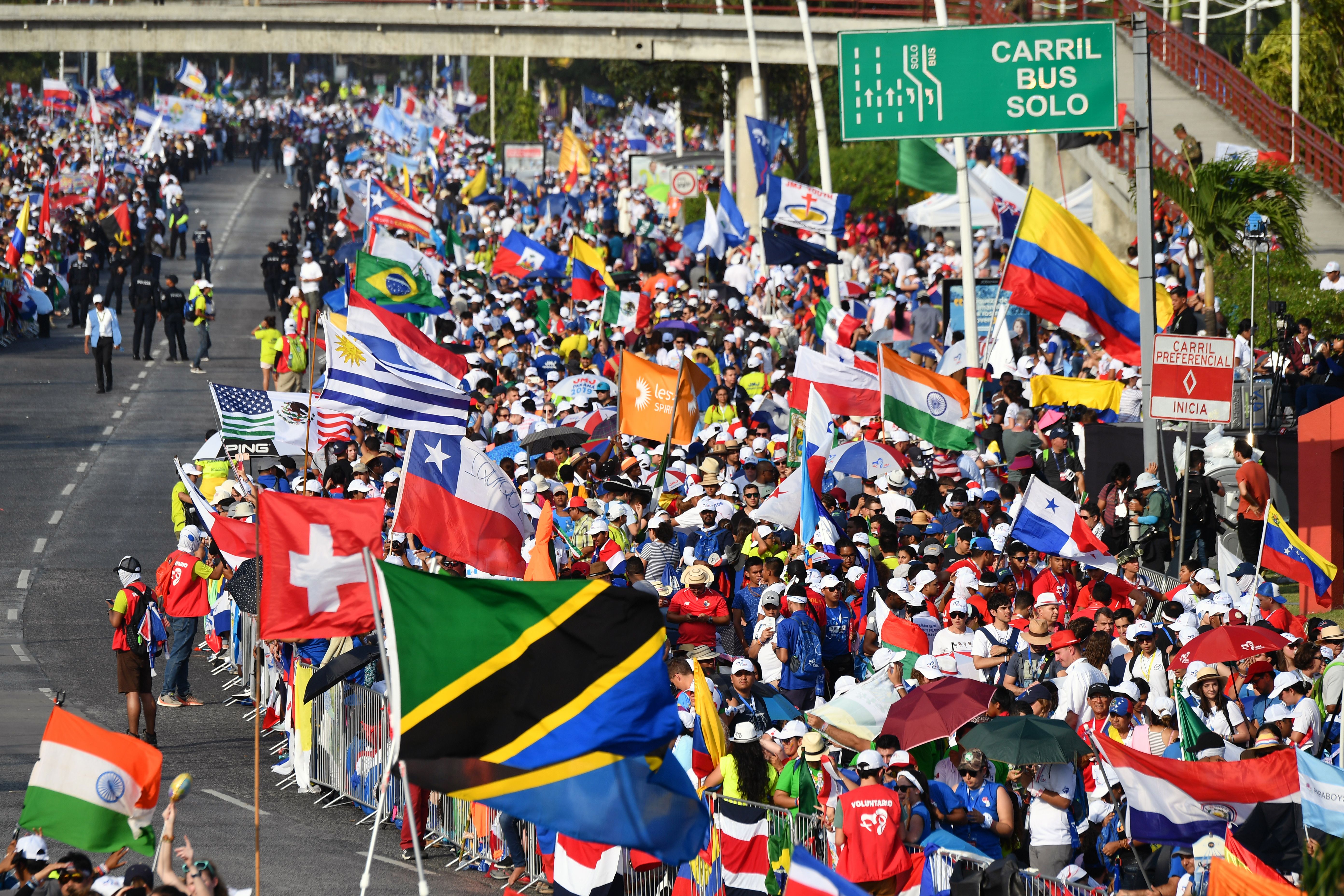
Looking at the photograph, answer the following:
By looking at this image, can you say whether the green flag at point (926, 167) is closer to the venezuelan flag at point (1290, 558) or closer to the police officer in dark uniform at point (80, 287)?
the venezuelan flag at point (1290, 558)

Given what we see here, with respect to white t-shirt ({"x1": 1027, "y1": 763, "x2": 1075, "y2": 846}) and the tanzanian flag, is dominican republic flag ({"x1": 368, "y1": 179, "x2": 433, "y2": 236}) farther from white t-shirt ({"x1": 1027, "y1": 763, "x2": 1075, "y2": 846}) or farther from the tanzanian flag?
the tanzanian flag

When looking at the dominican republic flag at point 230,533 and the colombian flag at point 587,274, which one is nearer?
the dominican republic flag at point 230,533

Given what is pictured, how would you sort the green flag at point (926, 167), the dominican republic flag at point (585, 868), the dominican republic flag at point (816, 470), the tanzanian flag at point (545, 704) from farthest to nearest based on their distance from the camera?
the green flag at point (926, 167) → the dominican republic flag at point (816, 470) → the dominican republic flag at point (585, 868) → the tanzanian flag at point (545, 704)

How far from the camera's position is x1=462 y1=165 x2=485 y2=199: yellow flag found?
1956 inches

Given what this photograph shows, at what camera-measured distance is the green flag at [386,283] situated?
25.6 meters

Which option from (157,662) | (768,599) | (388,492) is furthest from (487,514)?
(157,662)

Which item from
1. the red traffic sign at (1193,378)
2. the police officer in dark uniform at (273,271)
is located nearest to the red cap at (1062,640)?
the red traffic sign at (1193,378)

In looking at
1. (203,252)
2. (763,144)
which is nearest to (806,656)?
(763,144)

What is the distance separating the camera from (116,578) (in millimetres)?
20609

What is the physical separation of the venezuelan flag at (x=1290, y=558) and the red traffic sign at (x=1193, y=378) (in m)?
1.44

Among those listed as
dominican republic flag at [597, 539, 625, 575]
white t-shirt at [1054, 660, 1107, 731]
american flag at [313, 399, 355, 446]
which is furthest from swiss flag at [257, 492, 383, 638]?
american flag at [313, 399, 355, 446]

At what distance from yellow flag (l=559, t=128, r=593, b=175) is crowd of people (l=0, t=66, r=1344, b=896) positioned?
8373 millimetres

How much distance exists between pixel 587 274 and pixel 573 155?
629 inches

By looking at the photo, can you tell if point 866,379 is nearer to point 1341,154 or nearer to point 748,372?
point 748,372
